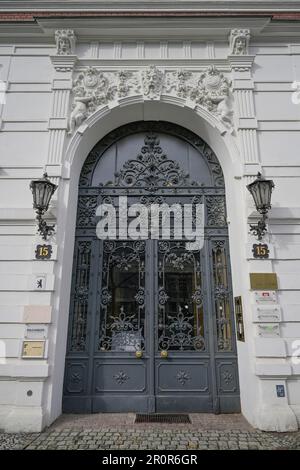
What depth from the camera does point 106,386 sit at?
5.61 meters

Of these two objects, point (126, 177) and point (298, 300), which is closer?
point (298, 300)

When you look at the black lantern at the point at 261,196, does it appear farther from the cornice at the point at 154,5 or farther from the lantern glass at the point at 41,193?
the cornice at the point at 154,5

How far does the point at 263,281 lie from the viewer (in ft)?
17.6

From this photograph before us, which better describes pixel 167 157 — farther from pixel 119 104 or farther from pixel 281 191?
pixel 281 191

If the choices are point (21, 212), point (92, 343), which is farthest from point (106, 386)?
point (21, 212)

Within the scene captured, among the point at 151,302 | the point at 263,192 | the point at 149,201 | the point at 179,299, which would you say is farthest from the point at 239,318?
the point at 149,201

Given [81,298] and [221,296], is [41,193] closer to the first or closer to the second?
[81,298]

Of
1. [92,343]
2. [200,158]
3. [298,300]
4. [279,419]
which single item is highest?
[200,158]

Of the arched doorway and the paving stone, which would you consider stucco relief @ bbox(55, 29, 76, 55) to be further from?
the paving stone

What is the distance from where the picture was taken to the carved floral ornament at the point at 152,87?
6484 millimetres

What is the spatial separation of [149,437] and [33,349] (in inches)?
92.0

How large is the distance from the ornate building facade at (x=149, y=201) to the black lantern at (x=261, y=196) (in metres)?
0.23

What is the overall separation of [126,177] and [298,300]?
13.9 ft

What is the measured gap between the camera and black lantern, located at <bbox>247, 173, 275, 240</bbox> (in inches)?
208
